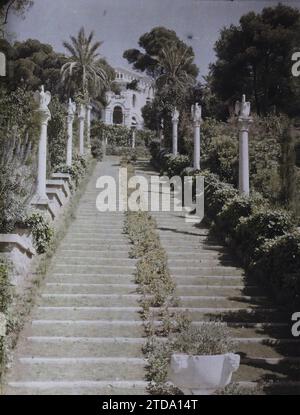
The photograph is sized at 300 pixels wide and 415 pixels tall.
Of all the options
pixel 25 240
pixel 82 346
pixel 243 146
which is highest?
pixel 243 146

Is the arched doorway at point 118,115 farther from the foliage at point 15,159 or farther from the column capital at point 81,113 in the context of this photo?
the foliage at point 15,159

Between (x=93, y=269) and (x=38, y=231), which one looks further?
(x=38, y=231)

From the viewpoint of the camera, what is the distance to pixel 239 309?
7387mm

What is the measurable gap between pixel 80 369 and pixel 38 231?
Answer: 3283mm

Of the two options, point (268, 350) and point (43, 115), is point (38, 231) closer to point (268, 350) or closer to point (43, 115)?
point (43, 115)

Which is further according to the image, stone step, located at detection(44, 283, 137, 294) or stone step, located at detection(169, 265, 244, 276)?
stone step, located at detection(169, 265, 244, 276)

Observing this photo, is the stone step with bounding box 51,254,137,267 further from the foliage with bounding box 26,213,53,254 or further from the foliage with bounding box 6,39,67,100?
the foliage with bounding box 6,39,67,100

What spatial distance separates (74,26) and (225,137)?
364 inches

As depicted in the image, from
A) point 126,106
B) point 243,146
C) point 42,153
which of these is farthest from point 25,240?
point 126,106

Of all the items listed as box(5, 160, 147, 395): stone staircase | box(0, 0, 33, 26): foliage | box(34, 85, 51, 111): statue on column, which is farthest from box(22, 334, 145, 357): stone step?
box(34, 85, 51, 111): statue on column

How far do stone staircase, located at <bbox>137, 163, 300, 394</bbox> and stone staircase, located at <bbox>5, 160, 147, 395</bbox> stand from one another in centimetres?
87

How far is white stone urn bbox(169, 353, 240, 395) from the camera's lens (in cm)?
494
